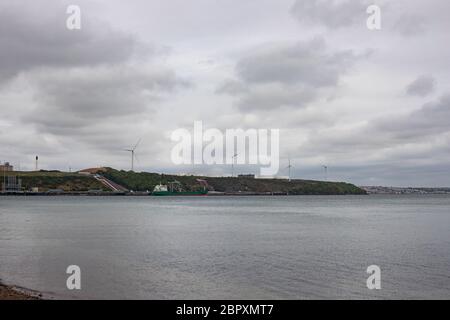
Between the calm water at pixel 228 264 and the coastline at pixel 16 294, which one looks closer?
the coastline at pixel 16 294

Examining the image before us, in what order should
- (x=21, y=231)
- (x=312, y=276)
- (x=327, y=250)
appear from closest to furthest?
1. (x=312, y=276)
2. (x=327, y=250)
3. (x=21, y=231)

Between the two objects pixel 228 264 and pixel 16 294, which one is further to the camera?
pixel 228 264

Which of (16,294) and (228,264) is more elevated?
(16,294)

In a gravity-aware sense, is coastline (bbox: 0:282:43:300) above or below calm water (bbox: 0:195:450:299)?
above

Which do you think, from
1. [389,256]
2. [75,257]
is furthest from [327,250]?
[75,257]

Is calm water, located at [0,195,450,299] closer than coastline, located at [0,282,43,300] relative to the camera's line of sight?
Answer: No

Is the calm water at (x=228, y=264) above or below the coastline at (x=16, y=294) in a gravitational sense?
below

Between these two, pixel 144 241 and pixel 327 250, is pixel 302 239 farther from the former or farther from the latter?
pixel 144 241
